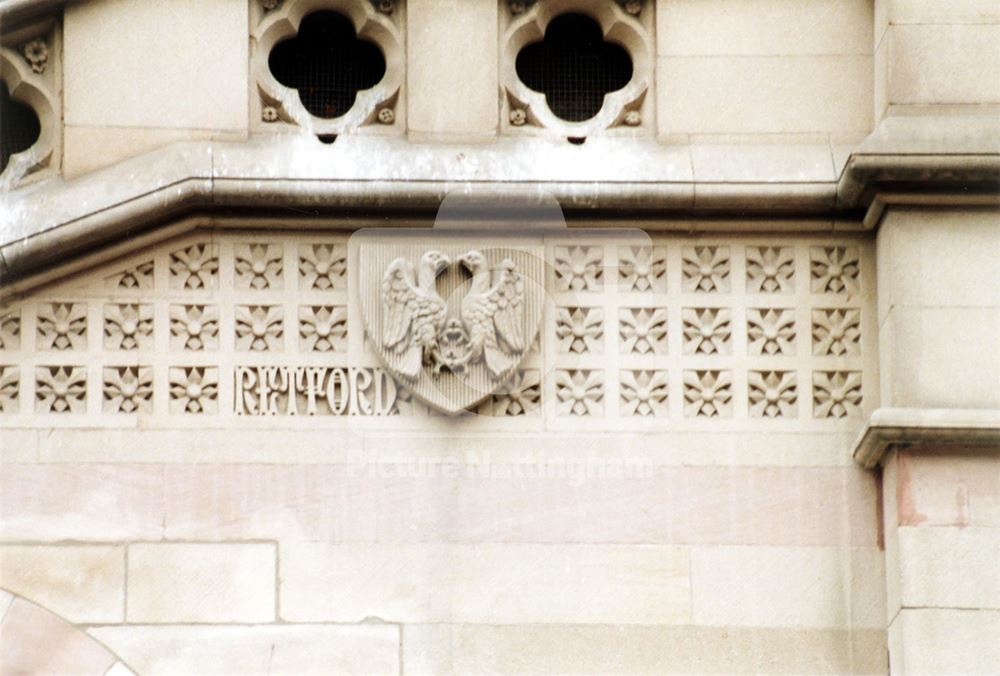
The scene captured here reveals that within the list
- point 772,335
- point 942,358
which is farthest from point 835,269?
point 942,358

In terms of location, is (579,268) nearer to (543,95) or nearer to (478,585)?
(543,95)

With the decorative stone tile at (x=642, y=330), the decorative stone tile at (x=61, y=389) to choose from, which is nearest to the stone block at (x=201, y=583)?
the decorative stone tile at (x=61, y=389)

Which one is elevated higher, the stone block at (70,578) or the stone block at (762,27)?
the stone block at (762,27)

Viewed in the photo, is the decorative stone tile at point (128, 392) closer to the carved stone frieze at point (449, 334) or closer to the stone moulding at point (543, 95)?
the carved stone frieze at point (449, 334)

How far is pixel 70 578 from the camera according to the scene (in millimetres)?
11391

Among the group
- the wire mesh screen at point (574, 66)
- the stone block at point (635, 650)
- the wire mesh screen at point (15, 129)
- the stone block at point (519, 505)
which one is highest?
the wire mesh screen at point (574, 66)

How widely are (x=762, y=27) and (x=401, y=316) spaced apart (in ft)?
6.58

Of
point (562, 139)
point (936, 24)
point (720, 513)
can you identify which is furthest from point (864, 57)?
point (720, 513)

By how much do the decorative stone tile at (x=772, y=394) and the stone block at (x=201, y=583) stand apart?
2075 mm

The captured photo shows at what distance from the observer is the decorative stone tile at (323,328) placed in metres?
11.7

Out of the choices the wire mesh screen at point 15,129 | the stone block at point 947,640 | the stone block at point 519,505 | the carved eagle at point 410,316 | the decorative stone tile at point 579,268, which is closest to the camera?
the stone block at point 947,640

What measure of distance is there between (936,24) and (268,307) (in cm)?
301

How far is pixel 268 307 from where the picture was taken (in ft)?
38.7

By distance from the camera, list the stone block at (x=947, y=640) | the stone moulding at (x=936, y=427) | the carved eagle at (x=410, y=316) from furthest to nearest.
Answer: the carved eagle at (x=410, y=316) → the stone moulding at (x=936, y=427) → the stone block at (x=947, y=640)
